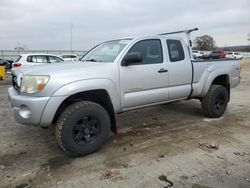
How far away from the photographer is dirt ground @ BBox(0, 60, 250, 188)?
363 cm

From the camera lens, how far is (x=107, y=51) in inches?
211

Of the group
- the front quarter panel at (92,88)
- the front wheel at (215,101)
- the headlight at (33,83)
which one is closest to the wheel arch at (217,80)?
the front wheel at (215,101)

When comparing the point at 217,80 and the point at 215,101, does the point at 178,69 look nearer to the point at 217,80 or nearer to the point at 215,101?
the point at 215,101

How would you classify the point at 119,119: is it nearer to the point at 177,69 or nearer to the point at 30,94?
the point at 177,69

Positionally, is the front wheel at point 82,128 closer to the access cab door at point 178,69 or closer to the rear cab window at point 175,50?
the access cab door at point 178,69

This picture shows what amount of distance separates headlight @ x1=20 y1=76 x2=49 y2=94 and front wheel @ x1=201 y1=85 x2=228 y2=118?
3828 millimetres

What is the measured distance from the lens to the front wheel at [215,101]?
6.45m

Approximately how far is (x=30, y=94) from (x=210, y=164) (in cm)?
278

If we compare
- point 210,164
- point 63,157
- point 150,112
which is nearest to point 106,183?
point 63,157

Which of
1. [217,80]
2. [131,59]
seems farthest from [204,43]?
[131,59]

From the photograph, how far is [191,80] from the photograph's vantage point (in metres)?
5.98

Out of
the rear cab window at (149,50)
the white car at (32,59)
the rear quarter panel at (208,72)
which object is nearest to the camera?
the rear cab window at (149,50)

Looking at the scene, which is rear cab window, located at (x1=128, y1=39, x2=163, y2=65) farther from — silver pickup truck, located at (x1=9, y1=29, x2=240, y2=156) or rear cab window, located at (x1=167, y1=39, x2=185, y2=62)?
rear cab window, located at (x1=167, y1=39, x2=185, y2=62)

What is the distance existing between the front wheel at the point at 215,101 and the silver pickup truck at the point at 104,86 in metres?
0.03
